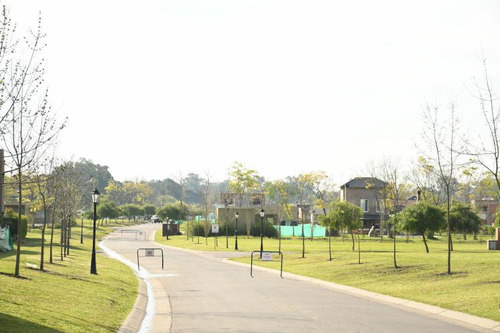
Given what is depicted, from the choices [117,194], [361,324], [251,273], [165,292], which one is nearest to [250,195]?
[117,194]

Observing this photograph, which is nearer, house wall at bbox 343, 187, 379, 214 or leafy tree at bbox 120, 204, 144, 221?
house wall at bbox 343, 187, 379, 214

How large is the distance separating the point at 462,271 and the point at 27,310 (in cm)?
1679

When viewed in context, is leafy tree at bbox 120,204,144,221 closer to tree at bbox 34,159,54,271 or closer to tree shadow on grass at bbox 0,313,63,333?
tree at bbox 34,159,54,271

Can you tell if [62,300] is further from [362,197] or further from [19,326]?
[362,197]

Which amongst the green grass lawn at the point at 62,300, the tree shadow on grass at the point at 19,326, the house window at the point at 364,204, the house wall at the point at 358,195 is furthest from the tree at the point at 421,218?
the house wall at the point at 358,195

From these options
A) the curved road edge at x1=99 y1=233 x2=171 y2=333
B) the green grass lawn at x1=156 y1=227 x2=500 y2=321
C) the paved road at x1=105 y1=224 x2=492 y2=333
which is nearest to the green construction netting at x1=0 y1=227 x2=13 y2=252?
the paved road at x1=105 y1=224 x2=492 y2=333

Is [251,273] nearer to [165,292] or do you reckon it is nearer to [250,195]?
[165,292]

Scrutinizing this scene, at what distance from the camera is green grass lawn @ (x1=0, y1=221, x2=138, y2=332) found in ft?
43.2

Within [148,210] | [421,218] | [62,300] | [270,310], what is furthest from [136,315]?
[148,210]

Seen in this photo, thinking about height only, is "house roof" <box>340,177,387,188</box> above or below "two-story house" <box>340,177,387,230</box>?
above

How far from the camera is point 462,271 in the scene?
25.2 m

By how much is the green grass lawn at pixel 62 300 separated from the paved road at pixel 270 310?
44.8 inches

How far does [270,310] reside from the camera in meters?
17.9

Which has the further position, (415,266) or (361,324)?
(415,266)
